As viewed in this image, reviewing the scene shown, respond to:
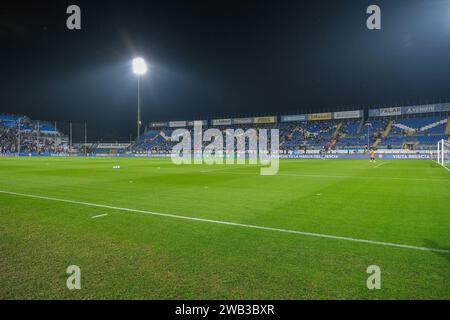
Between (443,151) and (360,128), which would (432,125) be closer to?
(360,128)

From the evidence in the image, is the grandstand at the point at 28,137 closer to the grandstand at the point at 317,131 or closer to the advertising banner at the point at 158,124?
the grandstand at the point at 317,131

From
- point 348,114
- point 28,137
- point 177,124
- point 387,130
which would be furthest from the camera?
point 177,124

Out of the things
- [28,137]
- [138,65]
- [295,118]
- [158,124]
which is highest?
[138,65]

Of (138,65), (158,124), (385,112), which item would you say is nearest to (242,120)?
(158,124)

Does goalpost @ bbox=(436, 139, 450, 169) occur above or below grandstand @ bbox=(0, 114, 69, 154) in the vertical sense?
below

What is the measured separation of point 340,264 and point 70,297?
332cm

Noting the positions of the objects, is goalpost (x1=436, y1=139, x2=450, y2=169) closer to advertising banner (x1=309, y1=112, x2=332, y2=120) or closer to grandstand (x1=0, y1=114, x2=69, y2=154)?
advertising banner (x1=309, y1=112, x2=332, y2=120)

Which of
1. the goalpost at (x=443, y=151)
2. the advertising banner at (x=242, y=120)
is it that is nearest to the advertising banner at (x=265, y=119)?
the advertising banner at (x=242, y=120)

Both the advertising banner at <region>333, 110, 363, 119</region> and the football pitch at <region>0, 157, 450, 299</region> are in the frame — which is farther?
the advertising banner at <region>333, 110, 363, 119</region>

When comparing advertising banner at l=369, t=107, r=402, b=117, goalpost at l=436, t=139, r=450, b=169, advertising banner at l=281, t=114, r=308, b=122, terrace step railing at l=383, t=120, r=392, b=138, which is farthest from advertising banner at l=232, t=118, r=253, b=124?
goalpost at l=436, t=139, r=450, b=169

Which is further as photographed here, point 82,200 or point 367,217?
point 82,200

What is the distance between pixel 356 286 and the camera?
11.1 ft

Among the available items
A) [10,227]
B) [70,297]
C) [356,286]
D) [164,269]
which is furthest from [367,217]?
[10,227]
